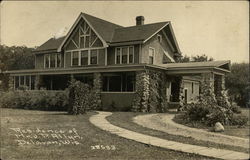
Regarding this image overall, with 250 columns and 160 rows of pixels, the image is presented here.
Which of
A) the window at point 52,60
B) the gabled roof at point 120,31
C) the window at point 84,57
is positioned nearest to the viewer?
the gabled roof at point 120,31

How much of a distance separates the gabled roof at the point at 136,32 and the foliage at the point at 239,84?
61.5 ft

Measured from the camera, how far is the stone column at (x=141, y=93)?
23.5m

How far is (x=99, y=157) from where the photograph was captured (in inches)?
334

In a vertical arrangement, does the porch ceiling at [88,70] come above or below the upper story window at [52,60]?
below

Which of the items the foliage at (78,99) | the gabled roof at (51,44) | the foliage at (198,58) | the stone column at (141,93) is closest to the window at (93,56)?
the gabled roof at (51,44)

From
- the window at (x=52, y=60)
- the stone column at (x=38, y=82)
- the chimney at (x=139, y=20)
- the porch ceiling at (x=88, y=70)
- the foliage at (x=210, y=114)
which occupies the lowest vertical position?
the foliage at (x=210, y=114)

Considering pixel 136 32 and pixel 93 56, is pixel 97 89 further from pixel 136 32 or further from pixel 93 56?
pixel 136 32

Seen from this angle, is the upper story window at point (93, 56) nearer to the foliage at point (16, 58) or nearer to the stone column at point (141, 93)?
the stone column at point (141, 93)

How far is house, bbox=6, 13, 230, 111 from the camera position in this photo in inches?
958

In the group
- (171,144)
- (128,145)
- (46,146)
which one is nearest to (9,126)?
(46,146)

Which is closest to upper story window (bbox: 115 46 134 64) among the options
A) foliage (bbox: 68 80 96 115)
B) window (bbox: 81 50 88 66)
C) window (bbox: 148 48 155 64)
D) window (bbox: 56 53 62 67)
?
window (bbox: 148 48 155 64)

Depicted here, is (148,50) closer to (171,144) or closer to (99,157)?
(171,144)

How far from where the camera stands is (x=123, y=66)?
24.3 metres

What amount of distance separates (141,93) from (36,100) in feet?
26.0
